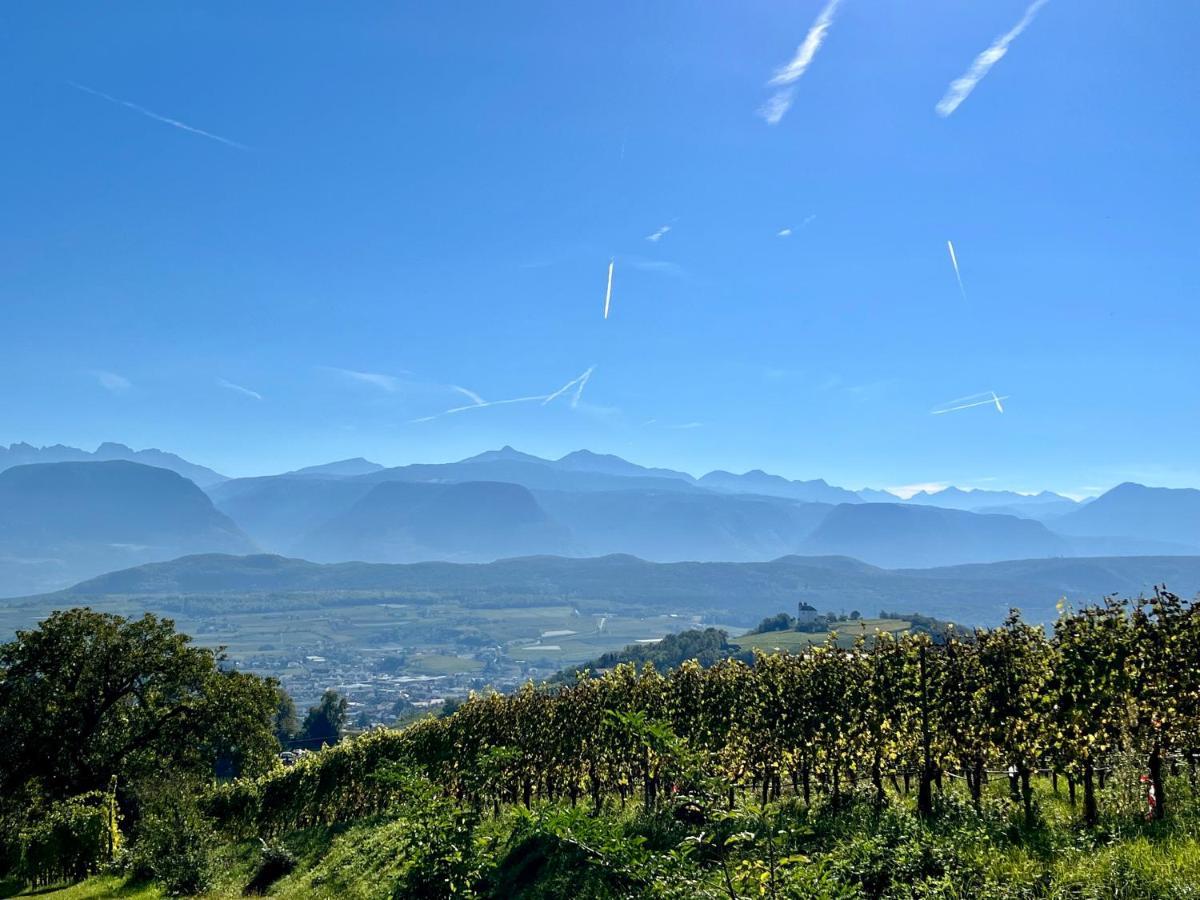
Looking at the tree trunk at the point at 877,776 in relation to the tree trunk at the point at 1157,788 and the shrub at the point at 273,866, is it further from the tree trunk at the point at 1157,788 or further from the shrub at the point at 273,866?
the shrub at the point at 273,866

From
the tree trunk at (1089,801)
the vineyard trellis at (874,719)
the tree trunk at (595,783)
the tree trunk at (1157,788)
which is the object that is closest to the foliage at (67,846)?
the vineyard trellis at (874,719)

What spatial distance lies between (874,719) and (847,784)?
109 inches

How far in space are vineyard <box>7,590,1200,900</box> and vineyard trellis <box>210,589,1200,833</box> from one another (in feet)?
0.18

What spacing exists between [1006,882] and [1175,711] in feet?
18.5

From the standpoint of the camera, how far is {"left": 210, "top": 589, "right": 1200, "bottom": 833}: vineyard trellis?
43.4ft

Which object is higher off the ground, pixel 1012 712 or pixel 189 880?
pixel 1012 712

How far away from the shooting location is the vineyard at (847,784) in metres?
9.25

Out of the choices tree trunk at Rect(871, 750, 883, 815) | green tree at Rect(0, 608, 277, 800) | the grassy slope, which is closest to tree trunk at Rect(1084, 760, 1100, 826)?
the grassy slope

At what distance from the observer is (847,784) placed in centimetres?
1844

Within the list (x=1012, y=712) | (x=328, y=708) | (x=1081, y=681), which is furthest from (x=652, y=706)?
(x=328, y=708)

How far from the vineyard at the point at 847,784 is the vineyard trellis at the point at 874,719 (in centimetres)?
5

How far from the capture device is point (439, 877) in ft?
44.5

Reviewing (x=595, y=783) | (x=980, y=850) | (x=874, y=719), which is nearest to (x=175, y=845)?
(x=595, y=783)

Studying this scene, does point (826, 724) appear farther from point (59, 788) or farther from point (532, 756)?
point (59, 788)
